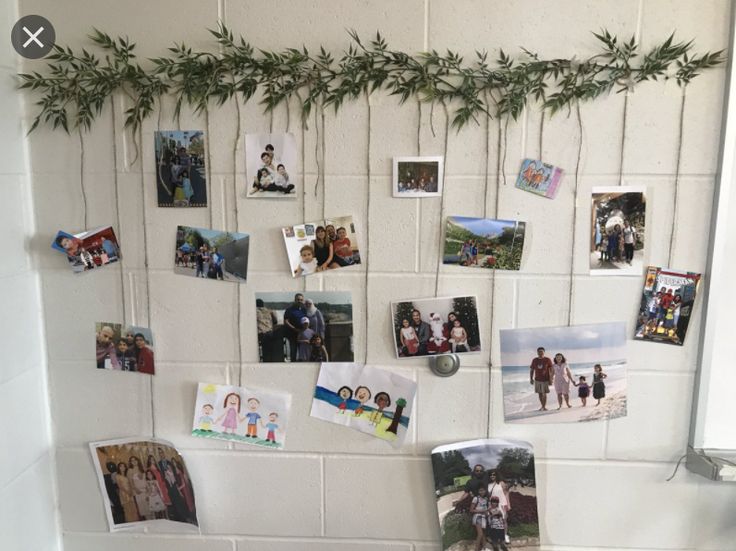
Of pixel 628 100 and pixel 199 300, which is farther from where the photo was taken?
pixel 199 300

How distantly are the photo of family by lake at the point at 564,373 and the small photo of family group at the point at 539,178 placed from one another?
0.32m

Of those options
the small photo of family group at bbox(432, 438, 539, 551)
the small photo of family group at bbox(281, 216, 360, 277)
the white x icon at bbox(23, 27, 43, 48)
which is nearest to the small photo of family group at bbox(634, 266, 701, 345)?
the small photo of family group at bbox(432, 438, 539, 551)

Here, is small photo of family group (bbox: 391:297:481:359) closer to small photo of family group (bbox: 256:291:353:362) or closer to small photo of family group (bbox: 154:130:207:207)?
small photo of family group (bbox: 256:291:353:362)

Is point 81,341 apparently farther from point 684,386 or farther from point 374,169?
point 684,386

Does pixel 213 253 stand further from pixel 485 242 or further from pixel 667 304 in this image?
pixel 667 304

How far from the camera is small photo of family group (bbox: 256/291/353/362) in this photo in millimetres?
1251

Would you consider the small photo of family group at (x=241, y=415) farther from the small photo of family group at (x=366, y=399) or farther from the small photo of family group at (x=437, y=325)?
the small photo of family group at (x=437, y=325)

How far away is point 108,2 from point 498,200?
0.98m

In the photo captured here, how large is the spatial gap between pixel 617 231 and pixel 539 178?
0.70 ft

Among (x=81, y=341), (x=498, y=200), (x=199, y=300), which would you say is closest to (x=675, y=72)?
(x=498, y=200)

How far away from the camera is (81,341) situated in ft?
4.29

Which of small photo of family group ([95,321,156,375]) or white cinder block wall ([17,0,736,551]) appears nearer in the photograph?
white cinder block wall ([17,0,736,551])

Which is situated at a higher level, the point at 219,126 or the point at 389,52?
the point at 389,52

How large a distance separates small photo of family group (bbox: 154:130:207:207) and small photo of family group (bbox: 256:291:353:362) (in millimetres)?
280
